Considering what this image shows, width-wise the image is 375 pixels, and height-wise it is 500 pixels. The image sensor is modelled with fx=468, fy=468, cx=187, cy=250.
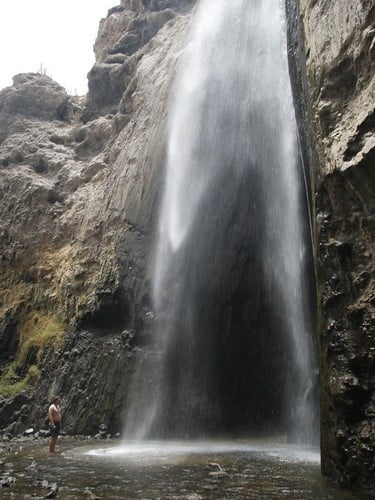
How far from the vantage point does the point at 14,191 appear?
2097cm

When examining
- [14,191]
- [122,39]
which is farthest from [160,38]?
[14,191]

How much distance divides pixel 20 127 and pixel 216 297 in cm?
1680

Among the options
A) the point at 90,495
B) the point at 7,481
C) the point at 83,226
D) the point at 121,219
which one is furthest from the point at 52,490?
the point at 83,226

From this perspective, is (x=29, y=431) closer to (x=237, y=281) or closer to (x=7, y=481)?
(x=237, y=281)

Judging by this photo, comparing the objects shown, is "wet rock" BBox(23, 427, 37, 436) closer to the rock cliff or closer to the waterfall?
the rock cliff

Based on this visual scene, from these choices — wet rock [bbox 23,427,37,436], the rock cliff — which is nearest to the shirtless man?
the rock cliff

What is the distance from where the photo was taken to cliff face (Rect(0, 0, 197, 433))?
14.6 m

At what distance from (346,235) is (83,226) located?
13.7 m

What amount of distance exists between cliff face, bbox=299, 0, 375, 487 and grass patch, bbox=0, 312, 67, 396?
1135cm

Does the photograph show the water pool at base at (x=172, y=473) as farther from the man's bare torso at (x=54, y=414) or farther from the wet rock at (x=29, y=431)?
the wet rock at (x=29, y=431)

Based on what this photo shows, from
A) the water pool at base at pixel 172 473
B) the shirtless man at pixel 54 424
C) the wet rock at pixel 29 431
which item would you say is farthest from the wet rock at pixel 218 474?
the wet rock at pixel 29 431

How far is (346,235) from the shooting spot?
6.48 m

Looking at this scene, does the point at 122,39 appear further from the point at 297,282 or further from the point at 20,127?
the point at 297,282

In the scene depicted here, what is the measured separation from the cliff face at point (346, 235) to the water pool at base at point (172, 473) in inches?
26.5
